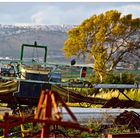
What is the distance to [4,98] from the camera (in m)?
14.1

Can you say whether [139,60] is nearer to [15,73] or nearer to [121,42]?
[121,42]

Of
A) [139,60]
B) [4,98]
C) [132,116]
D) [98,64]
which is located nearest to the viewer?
[132,116]

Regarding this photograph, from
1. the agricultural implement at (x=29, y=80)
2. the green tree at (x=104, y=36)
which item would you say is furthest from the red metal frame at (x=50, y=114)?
the green tree at (x=104, y=36)

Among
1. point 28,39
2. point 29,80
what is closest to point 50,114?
point 29,80

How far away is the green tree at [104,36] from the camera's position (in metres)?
37.8

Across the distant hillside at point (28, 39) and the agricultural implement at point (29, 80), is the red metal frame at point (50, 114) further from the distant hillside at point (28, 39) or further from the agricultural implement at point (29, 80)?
the distant hillside at point (28, 39)

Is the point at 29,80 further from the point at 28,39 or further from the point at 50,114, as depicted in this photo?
the point at 28,39

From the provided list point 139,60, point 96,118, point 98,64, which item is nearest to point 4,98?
point 96,118

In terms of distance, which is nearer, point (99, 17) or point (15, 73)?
point (15, 73)

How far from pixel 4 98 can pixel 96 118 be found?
242 centimetres

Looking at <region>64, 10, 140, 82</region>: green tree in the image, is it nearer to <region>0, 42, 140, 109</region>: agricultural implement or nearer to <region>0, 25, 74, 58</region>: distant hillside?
<region>0, 42, 140, 109</region>: agricultural implement

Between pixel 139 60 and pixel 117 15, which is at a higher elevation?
pixel 117 15

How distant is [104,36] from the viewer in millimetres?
38250

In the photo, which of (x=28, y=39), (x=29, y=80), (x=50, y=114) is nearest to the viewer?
(x=50, y=114)
